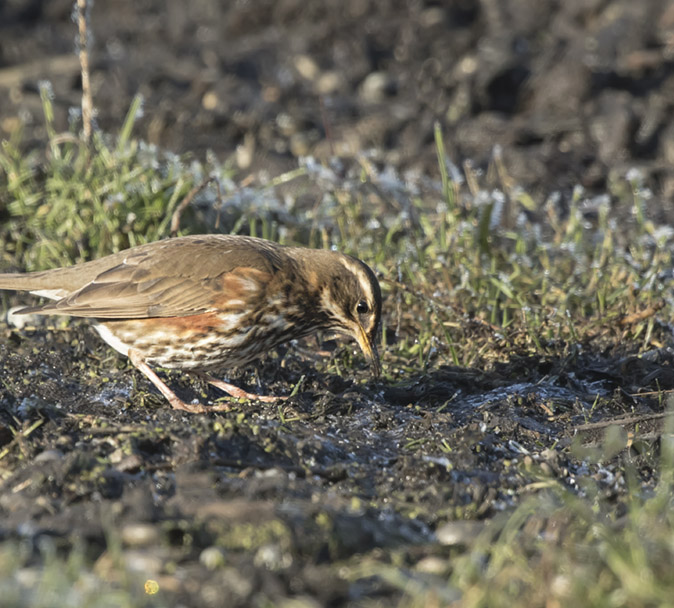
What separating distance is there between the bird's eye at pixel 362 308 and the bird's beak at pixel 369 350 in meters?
0.10

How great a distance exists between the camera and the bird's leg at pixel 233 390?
6.36 metres

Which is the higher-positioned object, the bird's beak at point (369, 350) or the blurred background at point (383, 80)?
the blurred background at point (383, 80)

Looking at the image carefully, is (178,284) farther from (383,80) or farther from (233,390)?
(383,80)

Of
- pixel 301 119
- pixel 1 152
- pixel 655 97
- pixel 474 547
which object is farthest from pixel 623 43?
pixel 474 547

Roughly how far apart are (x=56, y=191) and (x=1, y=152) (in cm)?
97

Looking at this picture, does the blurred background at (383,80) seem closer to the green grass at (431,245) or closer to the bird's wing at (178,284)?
the green grass at (431,245)

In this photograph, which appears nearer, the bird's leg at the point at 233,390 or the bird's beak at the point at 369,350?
the bird's leg at the point at 233,390

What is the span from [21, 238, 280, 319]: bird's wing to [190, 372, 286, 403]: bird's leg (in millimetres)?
551

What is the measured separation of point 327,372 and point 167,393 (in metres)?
1.23

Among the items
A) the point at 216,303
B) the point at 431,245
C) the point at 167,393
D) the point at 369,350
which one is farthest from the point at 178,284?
the point at 431,245

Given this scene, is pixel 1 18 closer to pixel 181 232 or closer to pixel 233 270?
pixel 181 232

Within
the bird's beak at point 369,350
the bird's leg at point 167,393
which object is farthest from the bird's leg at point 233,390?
the bird's beak at point 369,350

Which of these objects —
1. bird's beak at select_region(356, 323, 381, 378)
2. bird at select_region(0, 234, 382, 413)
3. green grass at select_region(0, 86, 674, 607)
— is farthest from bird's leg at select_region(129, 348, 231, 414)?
green grass at select_region(0, 86, 674, 607)

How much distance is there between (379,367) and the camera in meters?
6.65
